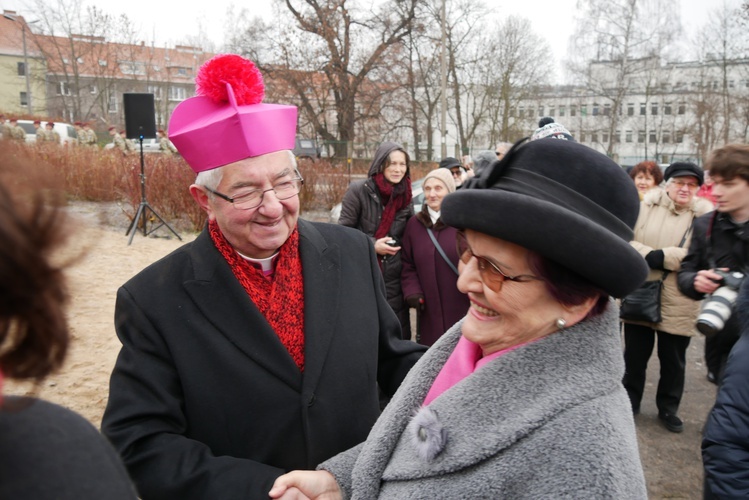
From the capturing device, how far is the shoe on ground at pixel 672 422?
13.7 feet

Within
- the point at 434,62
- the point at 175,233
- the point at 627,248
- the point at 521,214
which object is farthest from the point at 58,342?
the point at 434,62

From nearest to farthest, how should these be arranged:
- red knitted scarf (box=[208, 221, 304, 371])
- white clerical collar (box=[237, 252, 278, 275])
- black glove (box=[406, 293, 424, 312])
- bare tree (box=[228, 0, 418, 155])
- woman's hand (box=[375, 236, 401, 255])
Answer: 1. red knitted scarf (box=[208, 221, 304, 371])
2. white clerical collar (box=[237, 252, 278, 275])
3. black glove (box=[406, 293, 424, 312])
4. woman's hand (box=[375, 236, 401, 255])
5. bare tree (box=[228, 0, 418, 155])

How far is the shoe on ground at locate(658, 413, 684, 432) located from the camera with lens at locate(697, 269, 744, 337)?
1.67 meters

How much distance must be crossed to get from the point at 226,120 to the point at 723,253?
2928 mm

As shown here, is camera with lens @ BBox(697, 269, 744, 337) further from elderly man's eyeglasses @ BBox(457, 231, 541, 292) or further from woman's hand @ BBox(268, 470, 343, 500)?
woman's hand @ BBox(268, 470, 343, 500)

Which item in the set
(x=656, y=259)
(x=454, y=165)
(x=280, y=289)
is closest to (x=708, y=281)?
(x=656, y=259)

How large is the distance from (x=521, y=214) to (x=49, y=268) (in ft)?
2.67

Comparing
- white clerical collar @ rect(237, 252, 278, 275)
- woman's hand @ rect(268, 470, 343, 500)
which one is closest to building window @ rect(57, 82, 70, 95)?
white clerical collar @ rect(237, 252, 278, 275)

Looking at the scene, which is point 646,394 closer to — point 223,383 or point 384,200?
point 384,200

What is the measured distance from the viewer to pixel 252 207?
1.81 meters

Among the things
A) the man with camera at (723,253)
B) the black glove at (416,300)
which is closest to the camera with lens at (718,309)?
the man with camera at (723,253)

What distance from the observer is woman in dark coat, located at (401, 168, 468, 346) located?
3986 mm

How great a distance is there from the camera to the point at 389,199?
4.76 meters

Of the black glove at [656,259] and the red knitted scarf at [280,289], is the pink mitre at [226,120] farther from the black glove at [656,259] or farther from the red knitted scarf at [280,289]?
the black glove at [656,259]
